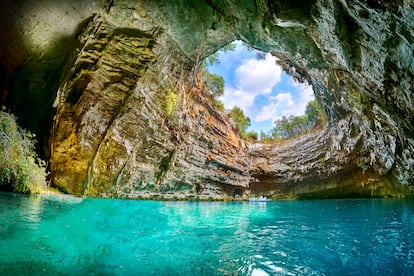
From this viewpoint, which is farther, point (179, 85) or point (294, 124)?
point (294, 124)

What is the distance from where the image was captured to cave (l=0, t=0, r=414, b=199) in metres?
5.44

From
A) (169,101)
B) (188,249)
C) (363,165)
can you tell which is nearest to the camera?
(188,249)

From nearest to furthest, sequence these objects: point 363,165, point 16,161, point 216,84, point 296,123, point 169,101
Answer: point 16,161
point 169,101
point 363,165
point 216,84
point 296,123

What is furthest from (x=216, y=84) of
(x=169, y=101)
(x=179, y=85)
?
(x=169, y=101)

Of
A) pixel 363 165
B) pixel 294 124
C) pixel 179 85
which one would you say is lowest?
pixel 363 165

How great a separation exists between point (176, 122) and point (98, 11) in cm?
598

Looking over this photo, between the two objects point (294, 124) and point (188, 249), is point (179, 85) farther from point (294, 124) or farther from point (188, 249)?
point (294, 124)

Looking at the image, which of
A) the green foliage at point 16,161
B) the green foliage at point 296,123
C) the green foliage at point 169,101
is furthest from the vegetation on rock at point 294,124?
the green foliage at point 16,161

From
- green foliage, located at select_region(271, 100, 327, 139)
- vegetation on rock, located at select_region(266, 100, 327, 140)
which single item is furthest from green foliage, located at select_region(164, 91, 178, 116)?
green foliage, located at select_region(271, 100, 327, 139)

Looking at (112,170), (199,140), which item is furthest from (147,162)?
(199,140)

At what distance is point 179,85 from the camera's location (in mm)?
10914

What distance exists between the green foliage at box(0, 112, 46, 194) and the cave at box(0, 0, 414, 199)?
2.00 metres

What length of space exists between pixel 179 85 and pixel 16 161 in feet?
21.0

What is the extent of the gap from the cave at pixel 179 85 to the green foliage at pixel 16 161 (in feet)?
6.56
